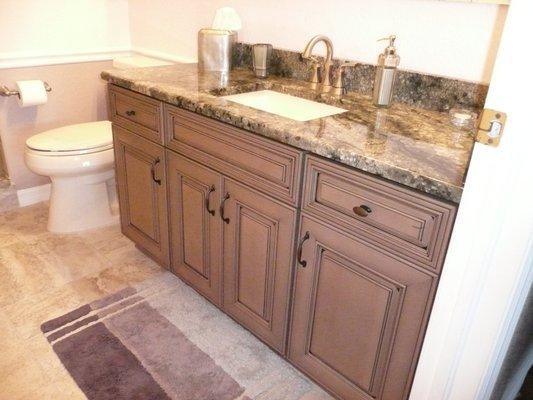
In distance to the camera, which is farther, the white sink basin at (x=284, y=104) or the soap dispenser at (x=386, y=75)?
the white sink basin at (x=284, y=104)

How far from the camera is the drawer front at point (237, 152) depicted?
3.87 ft

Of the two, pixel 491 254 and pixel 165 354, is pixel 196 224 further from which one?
pixel 491 254

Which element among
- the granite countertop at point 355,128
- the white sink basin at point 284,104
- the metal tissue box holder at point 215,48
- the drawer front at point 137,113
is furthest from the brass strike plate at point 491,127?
the metal tissue box holder at point 215,48

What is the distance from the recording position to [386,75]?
1.37 metres

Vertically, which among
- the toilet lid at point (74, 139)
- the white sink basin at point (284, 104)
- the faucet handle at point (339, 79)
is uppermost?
the faucet handle at point (339, 79)

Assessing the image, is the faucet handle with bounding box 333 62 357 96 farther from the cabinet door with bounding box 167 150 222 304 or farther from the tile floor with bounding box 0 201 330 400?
the tile floor with bounding box 0 201 330 400

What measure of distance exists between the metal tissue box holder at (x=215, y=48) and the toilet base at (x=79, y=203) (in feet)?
2.72

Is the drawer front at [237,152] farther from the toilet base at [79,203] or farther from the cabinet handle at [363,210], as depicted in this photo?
the toilet base at [79,203]

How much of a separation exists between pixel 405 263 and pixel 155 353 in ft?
3.24

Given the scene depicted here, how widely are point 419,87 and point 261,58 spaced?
0.66 meters

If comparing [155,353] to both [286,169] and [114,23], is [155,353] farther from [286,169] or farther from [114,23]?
[114,23]

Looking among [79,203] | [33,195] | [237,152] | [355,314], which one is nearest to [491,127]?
[355,314]

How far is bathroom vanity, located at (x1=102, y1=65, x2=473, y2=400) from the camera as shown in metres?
0.98

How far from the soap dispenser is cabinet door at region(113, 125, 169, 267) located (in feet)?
2.61
